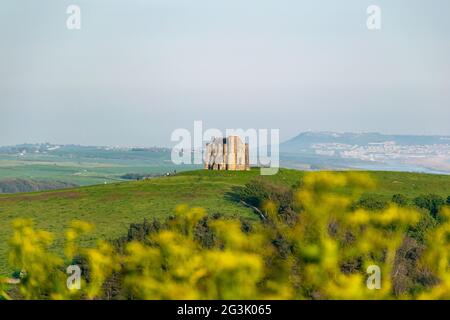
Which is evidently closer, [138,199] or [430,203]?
[430,203]

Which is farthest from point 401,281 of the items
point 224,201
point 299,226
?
point 224,201

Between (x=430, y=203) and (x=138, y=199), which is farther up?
(x=138, y=199)

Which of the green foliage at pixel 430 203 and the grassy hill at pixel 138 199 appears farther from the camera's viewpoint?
the green foliage at pixel 430 203

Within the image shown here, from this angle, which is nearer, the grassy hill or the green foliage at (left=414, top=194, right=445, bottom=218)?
the grassy hill
